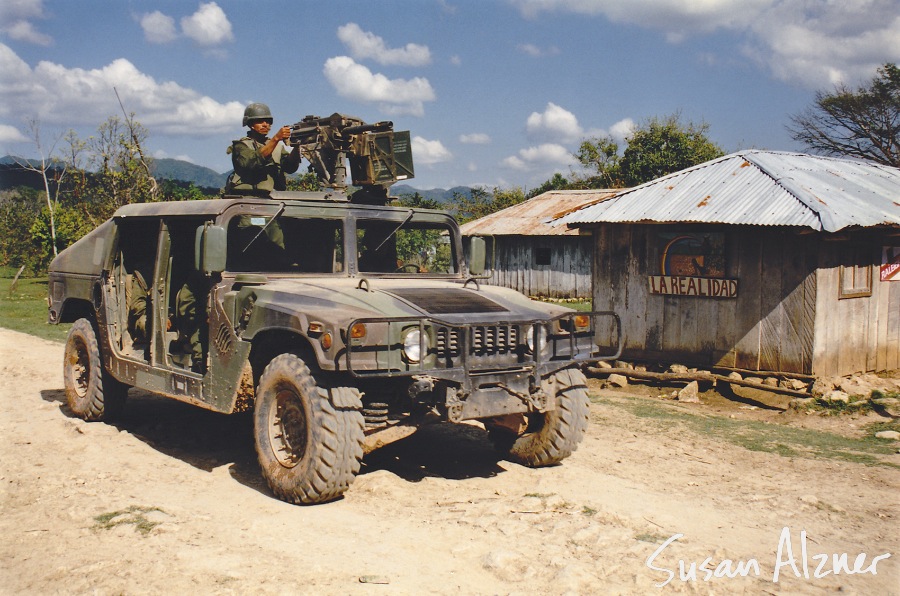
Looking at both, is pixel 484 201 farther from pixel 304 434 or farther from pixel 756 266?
pixel 304 434

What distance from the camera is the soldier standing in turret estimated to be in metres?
7.48

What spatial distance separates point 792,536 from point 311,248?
13.3 feet

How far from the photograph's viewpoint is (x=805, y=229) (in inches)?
409

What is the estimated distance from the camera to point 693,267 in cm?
1210

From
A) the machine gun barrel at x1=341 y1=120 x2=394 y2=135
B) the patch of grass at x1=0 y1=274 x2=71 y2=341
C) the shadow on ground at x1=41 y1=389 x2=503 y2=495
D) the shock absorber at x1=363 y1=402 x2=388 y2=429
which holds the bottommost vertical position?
the shadow on ground at x1=41 y1=389 x2=503 y2=495

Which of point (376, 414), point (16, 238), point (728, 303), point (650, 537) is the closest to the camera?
point (650, 537)

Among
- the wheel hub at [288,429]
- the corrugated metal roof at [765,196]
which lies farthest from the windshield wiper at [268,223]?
the corrugated metal roof at [765,196]

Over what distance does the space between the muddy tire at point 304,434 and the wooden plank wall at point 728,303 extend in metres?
7.53

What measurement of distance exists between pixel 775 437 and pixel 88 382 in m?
7.05

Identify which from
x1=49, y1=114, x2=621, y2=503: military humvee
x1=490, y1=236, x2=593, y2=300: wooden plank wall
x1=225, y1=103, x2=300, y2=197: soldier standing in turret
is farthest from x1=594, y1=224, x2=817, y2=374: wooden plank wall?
x1=490, y1=236, x2=593, y2=300: wooden plank wall

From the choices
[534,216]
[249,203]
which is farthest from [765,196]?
[534,216]

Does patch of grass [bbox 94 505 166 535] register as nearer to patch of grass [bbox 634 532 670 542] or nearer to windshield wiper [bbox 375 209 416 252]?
windshield wiper [bbox 375 209 416 252]

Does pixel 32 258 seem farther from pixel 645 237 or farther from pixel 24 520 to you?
pixel 24 520

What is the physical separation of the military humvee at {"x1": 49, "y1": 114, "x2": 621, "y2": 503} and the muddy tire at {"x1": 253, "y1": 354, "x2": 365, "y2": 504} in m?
0.01
